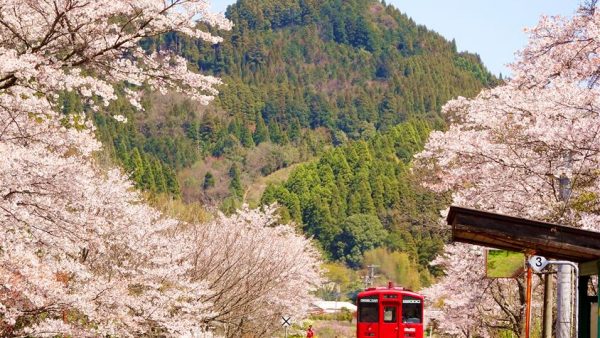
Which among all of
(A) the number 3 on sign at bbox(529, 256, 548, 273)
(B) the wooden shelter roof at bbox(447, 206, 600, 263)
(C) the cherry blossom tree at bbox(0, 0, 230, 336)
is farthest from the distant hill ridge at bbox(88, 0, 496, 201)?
(B) the wooden shelter roof at bbox(447, 206, 600, 263)

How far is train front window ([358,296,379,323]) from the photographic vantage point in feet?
78.7

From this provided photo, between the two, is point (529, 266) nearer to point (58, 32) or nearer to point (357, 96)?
point (58, 32)

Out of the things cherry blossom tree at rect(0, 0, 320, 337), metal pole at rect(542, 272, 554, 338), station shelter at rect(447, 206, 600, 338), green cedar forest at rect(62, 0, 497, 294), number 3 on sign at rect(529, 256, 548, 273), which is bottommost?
metal pole at rect(542, 272, 554, 338)

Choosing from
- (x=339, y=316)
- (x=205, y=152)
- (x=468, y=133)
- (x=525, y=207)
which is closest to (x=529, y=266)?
(x=525, y=207)

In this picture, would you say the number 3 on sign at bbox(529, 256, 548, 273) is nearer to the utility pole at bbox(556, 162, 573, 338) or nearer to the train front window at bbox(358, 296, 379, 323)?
the utility pole at bbox(556, 162, 573, 338)

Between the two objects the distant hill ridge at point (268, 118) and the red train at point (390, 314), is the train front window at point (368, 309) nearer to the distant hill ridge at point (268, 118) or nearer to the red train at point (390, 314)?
the red train at point (390, 314)

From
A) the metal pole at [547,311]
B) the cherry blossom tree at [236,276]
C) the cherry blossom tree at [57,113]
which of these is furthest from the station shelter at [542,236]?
the cherry blossom tree at [236,276]

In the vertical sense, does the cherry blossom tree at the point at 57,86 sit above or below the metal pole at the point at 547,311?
above

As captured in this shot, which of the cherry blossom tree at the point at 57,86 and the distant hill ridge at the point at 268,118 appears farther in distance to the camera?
the distant hill ridge at the point at 268,118

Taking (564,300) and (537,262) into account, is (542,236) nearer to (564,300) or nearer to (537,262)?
(537,262)

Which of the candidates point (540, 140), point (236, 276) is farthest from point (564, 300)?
→ point (236, 276)

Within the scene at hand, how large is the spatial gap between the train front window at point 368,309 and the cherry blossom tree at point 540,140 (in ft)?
21.9

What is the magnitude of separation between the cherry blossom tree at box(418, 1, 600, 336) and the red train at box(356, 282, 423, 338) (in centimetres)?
647

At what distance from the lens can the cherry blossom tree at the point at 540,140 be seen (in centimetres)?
1222
